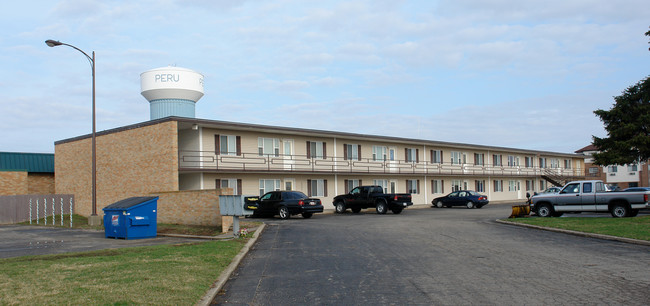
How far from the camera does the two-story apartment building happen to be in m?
29.4

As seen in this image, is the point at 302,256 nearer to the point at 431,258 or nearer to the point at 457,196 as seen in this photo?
the point at 431,258

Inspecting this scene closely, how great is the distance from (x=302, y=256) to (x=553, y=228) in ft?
35.0

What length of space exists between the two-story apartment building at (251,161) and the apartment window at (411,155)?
3.7 inches

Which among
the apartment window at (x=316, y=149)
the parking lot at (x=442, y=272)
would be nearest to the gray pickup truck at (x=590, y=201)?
the parking lot at (x=442, y=272)

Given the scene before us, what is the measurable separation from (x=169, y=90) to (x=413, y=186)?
22.1 metres

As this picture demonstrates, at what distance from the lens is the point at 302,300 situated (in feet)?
25.8

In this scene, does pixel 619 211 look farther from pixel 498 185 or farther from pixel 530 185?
pixel 530 185

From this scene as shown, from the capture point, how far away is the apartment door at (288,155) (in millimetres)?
35875

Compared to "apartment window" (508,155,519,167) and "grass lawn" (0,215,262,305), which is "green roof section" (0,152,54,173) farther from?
"apartment window" (508,155,519,167)

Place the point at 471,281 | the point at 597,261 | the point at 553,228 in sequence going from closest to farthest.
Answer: the point at 471,281 < the point at 597,261 < the point at 553,228

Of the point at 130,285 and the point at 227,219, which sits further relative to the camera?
the point at 227,219

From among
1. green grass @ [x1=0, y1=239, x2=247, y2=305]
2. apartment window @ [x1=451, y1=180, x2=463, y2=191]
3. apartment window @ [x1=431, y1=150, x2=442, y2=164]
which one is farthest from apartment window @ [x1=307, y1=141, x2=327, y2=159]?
green grass @ [x1=0, y1=239, x2=247, y2=305]

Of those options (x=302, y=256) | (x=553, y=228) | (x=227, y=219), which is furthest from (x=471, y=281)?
(x=227, y=219)

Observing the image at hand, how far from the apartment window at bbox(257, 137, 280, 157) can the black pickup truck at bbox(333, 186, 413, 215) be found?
5210 mm
